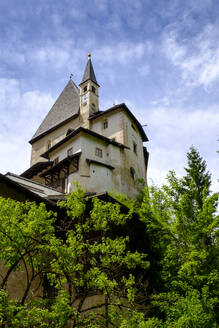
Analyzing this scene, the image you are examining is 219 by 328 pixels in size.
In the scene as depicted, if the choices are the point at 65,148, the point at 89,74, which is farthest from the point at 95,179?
the point at 89,74

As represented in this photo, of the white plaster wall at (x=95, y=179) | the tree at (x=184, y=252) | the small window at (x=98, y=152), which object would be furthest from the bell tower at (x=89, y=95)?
the tree at (x=184, y=252)

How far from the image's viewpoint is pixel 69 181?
28.8 metres

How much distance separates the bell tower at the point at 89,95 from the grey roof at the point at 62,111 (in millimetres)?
1130

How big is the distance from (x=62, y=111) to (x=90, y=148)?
13225 mm

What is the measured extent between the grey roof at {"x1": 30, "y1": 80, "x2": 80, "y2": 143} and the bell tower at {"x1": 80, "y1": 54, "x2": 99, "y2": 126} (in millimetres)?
1130

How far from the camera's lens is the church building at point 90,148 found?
29031 mm

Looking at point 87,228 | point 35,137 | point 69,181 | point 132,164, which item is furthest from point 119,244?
point 35,137

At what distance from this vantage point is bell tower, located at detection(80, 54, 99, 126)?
123 ft

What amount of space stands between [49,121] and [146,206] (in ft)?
96.9

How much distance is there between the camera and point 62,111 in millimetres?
41719

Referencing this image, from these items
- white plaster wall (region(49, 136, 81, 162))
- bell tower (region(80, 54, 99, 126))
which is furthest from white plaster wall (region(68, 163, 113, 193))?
bell tower (region(80, 54, 99, 126))

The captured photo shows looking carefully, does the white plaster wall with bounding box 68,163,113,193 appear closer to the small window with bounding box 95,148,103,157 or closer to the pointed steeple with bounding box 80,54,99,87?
the small window with bounding box 95,148,103,157

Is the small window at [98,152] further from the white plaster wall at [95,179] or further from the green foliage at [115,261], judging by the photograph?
the green foliage at [115,261]

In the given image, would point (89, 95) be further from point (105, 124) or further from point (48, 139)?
point (48, 139)
